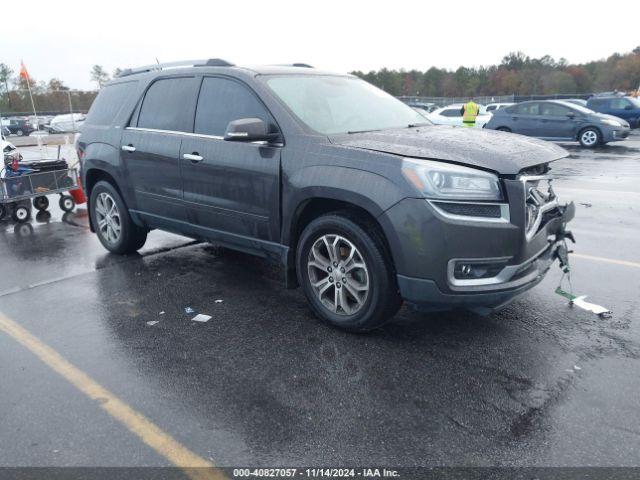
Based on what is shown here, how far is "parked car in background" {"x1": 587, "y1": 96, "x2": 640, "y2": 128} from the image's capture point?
2278 centimetres

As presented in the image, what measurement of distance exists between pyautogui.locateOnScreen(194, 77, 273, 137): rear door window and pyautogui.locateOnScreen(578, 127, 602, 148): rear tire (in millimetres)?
15965

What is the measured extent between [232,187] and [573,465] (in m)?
3.05

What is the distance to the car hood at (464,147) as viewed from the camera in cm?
338

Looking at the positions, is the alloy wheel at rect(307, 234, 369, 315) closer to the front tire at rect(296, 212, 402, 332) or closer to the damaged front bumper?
the front tire at rect(296, 212, 402, 332)

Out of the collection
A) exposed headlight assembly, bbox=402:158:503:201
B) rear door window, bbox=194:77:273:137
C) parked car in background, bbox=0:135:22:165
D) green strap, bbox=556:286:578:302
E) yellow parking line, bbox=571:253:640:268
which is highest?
rear door window, bbox=194:77:273:137

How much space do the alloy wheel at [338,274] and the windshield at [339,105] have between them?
89 cm

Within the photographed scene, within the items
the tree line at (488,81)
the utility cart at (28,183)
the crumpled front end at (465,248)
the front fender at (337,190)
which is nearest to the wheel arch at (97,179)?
the front fender at (337,190)

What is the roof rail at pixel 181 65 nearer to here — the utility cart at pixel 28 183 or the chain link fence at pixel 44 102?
the utility cart at pixel 28 183

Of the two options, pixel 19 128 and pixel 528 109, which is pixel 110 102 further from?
pixel 19 128

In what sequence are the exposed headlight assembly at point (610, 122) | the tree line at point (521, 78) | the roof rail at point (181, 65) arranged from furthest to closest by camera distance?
1. the tree line at point (521, 78)
2. the exposed headlight assembly at point (610, 122)
3. the roof rail at point (181, 65)

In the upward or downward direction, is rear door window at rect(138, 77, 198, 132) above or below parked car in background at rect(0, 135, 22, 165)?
above

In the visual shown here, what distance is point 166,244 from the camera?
21.9ft

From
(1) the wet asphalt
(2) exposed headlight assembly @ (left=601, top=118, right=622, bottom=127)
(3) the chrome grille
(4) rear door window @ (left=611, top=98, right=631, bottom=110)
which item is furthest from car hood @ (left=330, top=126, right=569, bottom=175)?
(4) rear door window @ (left=611, top=98, right=631, bottom=110)

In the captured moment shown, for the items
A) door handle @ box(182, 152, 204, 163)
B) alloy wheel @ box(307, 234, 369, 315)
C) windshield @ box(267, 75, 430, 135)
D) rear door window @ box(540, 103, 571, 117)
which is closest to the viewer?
alloy wheel @ box(307, 234, 369, 315)
